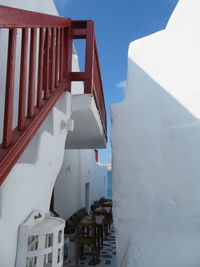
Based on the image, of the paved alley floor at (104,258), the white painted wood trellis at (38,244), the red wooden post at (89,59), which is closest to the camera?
the white painted wood trellis at (38,244)

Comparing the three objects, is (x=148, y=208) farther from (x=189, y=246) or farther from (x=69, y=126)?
(x=69, y=126)

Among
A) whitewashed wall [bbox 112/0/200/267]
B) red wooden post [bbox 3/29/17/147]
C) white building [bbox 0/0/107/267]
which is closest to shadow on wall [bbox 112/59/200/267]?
whitewashed wall [bbox 112/0/200/267]

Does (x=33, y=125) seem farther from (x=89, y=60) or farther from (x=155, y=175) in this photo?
(x=155, y=175)

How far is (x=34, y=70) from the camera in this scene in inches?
75.9

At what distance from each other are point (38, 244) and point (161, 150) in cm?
327

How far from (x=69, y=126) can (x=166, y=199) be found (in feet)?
8.16

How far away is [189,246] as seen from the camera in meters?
3.94

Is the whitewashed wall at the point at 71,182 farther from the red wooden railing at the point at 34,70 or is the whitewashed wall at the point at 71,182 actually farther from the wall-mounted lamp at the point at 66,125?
the red wooden railing at the point at 34,70

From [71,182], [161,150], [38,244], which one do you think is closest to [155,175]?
[161,150]

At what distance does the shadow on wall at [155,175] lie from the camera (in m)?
4.11

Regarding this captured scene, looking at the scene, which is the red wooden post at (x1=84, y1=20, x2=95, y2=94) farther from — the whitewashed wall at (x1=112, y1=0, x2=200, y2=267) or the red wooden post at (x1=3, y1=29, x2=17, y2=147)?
the whitewashed wall at (x1=112, y1=0, x2=200, y2=267)

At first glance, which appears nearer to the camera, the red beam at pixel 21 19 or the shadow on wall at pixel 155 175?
the red beam at pixel 21 19

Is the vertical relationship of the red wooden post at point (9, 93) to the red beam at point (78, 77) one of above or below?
below

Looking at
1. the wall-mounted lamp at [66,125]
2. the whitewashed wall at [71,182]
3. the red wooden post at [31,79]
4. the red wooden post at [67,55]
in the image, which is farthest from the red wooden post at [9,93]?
the whitewashed wall at [71,182]
